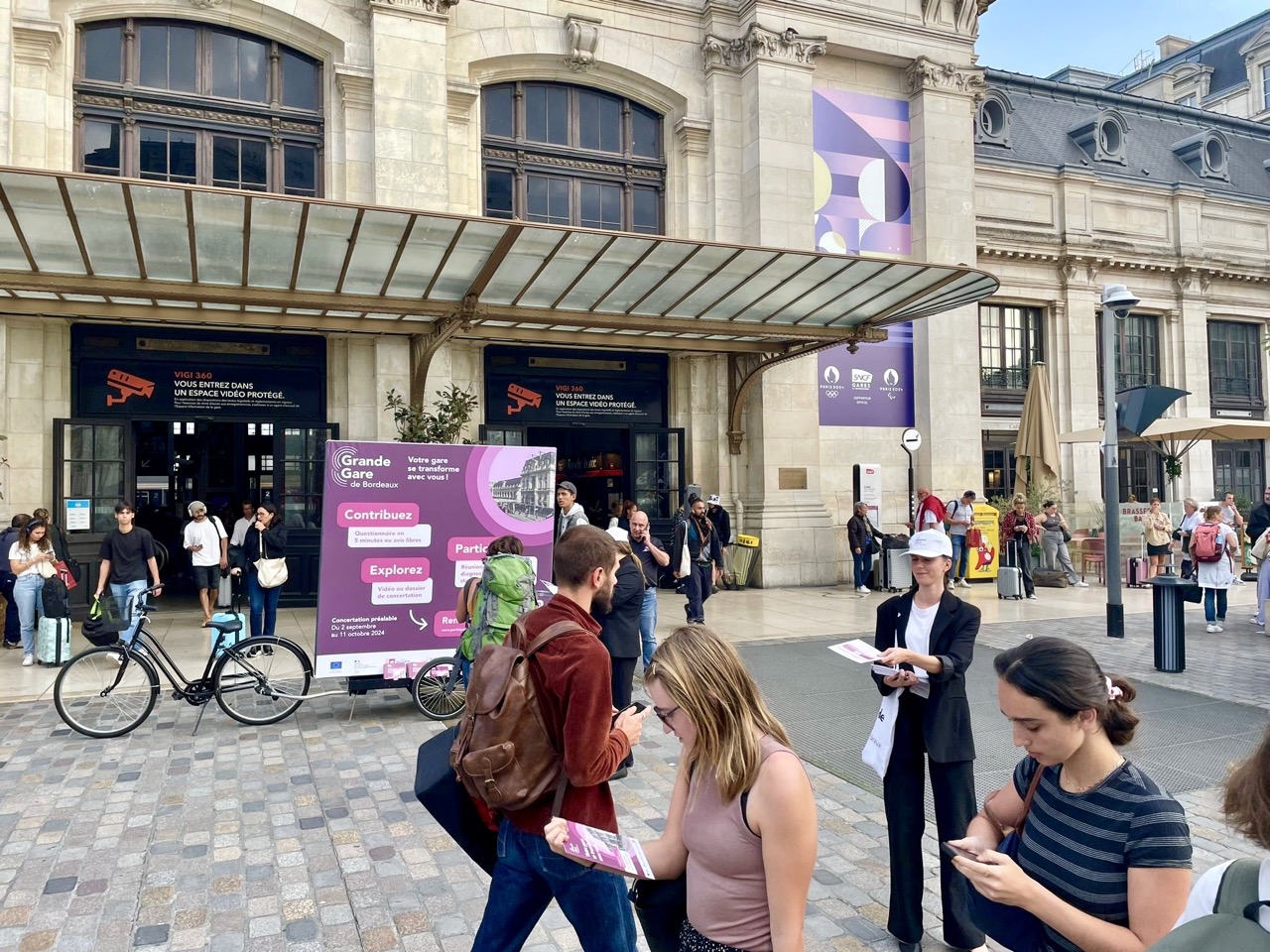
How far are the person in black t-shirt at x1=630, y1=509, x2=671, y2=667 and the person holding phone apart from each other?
4.50 m

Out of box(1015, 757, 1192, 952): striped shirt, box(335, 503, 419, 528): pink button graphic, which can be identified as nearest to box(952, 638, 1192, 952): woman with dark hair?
box(1015, 757, 1192, 952): striped shirt

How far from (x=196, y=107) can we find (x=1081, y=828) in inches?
646

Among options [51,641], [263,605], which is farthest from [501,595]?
[51,641]

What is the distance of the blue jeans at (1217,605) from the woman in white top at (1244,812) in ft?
42.5

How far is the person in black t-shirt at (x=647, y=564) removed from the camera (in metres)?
8.49

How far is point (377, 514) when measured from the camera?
316 inches

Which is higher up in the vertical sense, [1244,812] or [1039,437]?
[1039,437]

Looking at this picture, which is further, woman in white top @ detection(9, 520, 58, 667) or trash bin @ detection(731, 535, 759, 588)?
trash bin @ detection(731, 535, 759, 588)

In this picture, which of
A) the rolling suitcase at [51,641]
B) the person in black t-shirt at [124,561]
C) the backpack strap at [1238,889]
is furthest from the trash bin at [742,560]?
the backpack strap at [1238,889]

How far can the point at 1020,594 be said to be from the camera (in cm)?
1565

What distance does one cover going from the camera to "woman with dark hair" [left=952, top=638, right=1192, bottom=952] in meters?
1.88

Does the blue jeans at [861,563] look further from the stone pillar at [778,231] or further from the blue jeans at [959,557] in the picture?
the blue jeans at [959,557]

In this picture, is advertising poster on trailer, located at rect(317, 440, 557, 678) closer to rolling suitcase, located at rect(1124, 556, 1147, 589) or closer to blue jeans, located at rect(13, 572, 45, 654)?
blue jeans, located at rect(13, 572, 45, 654)

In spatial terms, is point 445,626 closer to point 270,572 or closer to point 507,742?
point 270,572
